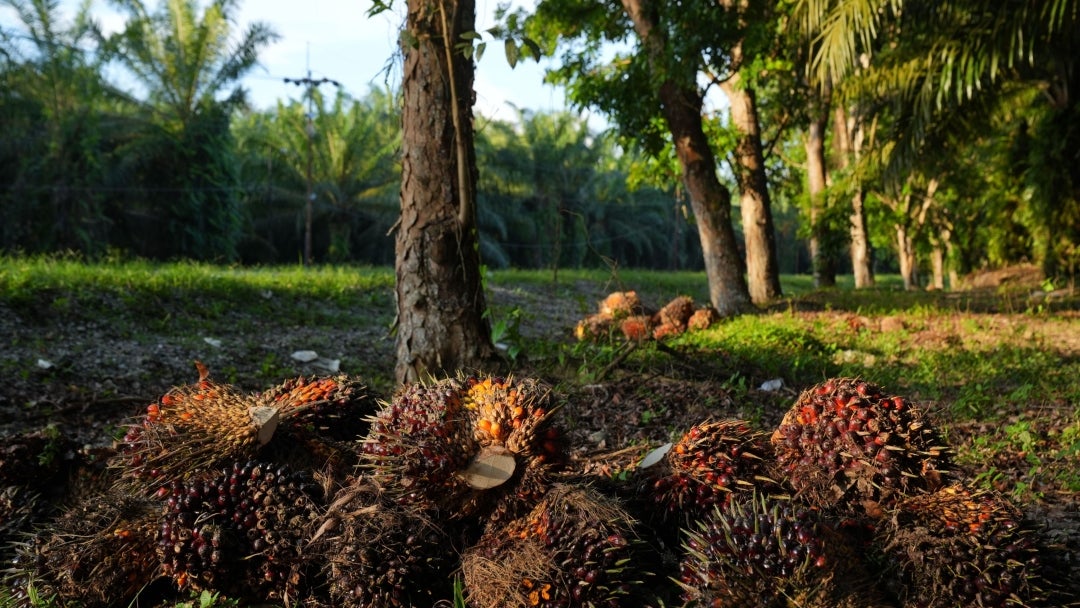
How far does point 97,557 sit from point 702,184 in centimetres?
914

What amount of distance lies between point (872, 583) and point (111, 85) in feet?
90.0

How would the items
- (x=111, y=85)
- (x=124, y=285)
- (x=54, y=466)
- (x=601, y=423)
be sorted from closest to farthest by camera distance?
(x=54, y=466) → (x=601, y=423) → (x=124, y=285) → (x=111, y=85)

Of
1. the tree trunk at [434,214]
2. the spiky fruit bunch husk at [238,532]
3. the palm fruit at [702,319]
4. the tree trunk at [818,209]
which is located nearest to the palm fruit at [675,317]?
the palm fruit at [702,319]

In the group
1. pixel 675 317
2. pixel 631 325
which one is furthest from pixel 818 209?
pixel 631 325

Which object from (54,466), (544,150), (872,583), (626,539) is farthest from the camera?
(544,150)

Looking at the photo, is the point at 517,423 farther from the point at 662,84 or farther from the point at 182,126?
the point at 182,126

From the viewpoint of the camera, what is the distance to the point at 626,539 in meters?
2.34

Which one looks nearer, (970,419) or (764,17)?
(970,419)

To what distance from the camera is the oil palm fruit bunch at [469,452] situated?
250cm

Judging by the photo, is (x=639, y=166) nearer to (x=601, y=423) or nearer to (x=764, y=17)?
(x=764, y=17)

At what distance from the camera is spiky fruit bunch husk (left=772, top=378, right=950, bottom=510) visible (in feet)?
8.02

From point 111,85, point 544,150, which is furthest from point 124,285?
point 544,150

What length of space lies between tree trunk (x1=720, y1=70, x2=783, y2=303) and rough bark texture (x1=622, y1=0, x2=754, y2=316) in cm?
168

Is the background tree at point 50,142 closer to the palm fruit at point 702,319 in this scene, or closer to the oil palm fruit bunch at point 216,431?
the palm fruit at point 702,319
